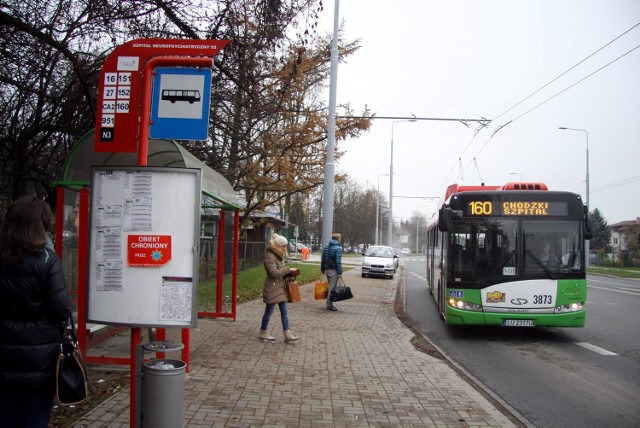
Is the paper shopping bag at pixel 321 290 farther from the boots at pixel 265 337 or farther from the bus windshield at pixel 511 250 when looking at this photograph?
the boots at pixel 265 337

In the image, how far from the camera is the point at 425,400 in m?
5.36

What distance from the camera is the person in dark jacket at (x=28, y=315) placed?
2.87m

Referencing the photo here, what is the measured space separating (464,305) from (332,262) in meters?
3.51

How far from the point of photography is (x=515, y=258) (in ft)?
30.8

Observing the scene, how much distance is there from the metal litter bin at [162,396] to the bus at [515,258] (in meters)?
6.77

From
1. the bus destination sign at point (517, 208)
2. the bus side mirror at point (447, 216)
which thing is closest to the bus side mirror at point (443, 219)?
the bus side mirror at point (447, 216)

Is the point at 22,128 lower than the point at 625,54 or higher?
lower

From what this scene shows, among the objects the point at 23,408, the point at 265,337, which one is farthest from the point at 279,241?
the point at 23,408

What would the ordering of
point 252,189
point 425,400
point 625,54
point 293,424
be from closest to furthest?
point 293,424 → point 425,400 → point 625,54 → point 252,189

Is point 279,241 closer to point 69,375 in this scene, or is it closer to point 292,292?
point 292,292

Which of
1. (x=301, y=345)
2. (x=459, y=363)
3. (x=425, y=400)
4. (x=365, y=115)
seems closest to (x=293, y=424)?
(x=425, y=400)

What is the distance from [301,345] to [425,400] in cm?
300

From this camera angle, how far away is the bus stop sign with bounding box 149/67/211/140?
4922 mm

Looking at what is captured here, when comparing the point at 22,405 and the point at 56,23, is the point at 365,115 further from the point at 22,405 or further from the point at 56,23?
the point at 22,405
